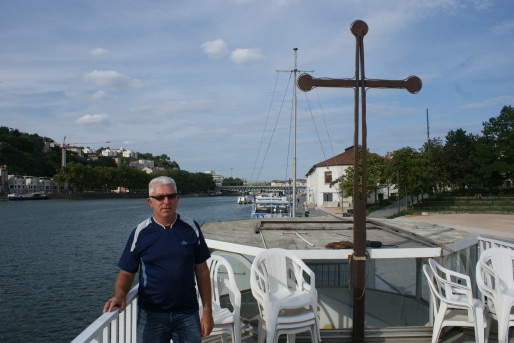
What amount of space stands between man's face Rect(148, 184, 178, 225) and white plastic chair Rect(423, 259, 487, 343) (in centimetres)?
304

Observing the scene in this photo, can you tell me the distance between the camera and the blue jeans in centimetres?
303

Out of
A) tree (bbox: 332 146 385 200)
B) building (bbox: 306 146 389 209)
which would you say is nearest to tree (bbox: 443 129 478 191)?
building (bbox: 306 146 389 209)

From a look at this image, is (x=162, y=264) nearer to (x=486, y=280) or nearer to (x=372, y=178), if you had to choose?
(x=486, y=280)

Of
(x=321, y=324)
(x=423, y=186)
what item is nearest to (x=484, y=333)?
(x=321, y=324)

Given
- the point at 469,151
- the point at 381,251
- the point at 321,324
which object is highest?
the point at 469,151

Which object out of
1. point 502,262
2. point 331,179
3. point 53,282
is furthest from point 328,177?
point 502,262

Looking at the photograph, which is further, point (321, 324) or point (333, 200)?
point (333, 200)

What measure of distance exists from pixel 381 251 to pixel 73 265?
21294 millimetres

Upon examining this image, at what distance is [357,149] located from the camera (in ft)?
15.5

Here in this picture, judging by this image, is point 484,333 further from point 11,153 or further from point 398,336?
point 11,153

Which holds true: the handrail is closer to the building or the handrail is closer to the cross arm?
the cross arm

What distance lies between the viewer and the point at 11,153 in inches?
5354

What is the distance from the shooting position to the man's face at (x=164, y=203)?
305 cm

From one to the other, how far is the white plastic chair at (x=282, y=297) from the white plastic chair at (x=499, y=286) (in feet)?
6.47
